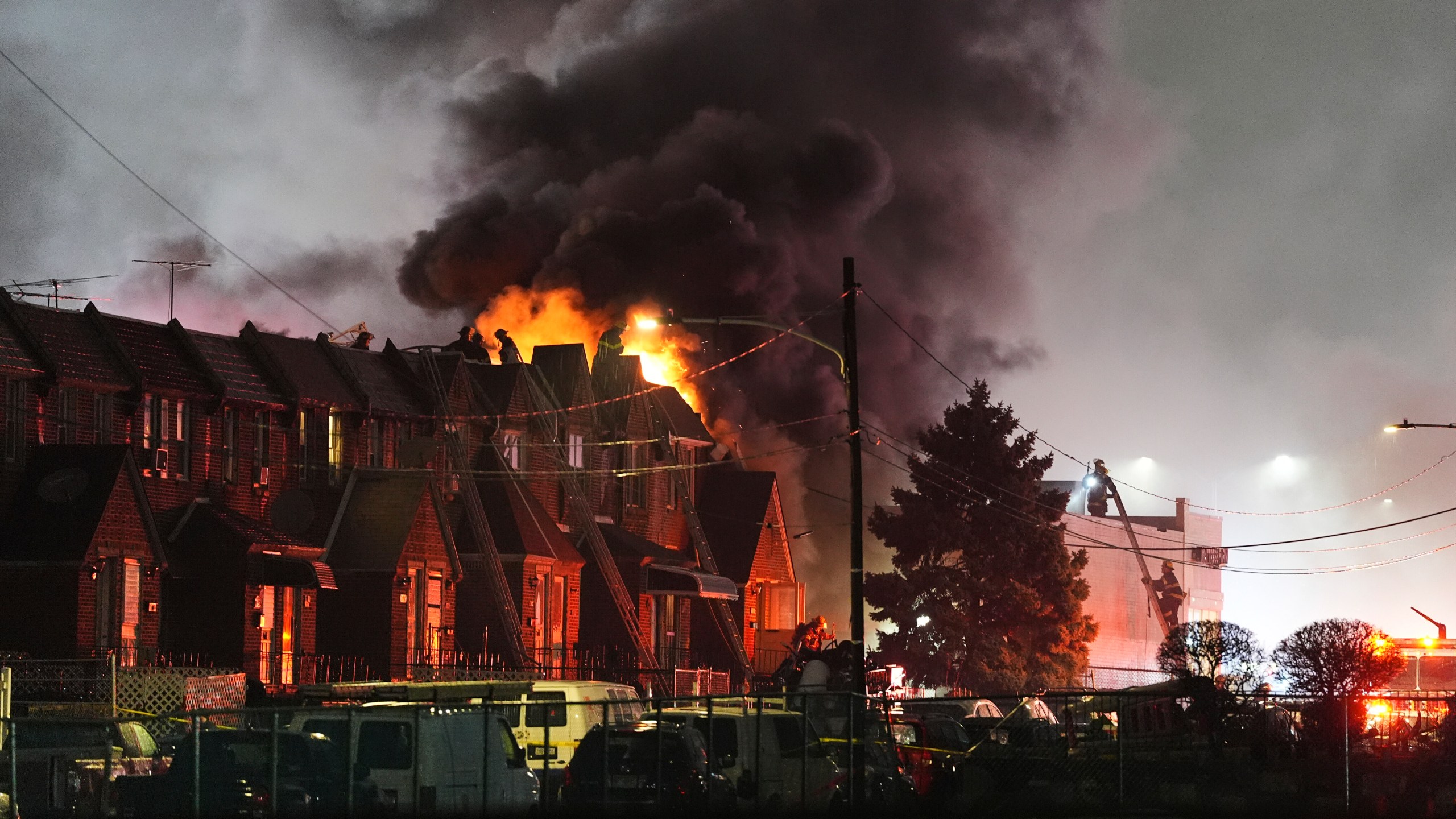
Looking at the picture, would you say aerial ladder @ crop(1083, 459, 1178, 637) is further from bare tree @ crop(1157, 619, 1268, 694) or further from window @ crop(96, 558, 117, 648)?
window @ crop(96, 558, 117, 648)

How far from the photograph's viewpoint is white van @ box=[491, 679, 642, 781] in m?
25.0

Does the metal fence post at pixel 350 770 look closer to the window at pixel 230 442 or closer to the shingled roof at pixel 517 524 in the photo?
the window at pixel 230 442

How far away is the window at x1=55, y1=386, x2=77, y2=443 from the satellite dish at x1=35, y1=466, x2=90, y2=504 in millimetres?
1472

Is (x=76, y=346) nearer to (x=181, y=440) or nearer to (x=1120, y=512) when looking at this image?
(x=181, y=440)

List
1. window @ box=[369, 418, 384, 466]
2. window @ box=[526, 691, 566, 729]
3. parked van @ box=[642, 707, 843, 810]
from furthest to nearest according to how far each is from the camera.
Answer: window @ box=[369, 418, 384, 466] → window @ box=[526, 691, 566, 729] → parked van @ box=[642, 707, 843, 810]

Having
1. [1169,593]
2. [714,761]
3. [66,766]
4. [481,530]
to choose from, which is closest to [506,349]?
[481,530]

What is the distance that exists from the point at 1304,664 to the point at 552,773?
1709 cm

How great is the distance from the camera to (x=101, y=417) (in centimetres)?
3934

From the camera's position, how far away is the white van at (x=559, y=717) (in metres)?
25.0

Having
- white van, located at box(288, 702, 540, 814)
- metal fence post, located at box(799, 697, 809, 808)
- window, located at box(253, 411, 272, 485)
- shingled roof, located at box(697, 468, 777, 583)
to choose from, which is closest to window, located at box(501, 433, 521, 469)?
window, located at box(253, 411, 272, 485)

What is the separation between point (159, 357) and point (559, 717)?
18372 millimetres

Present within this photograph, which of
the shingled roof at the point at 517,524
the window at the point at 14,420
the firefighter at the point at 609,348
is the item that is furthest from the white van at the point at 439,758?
the firefighter at the point at 609,348

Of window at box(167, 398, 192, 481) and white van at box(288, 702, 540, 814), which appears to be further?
window at box(167, 398, 192, 481)

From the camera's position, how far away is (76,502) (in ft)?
122
